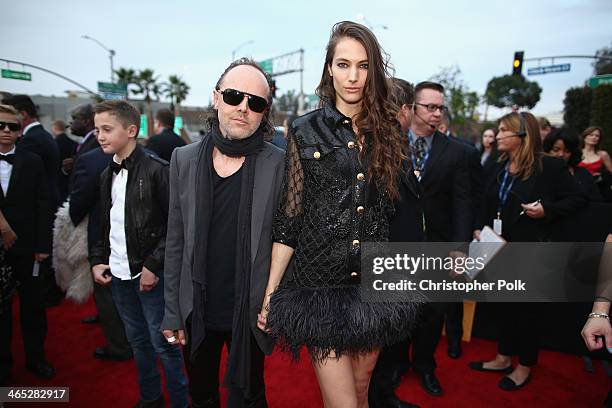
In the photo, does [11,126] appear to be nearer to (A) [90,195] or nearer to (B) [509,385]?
(A) [90,195]

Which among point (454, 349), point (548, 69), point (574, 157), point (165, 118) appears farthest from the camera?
point (548, 69)

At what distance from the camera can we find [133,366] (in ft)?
11.8

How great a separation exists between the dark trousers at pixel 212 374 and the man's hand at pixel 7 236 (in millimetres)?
1933

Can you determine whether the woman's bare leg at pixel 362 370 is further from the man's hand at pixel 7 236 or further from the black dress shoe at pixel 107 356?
the man's hand at pixel 7 236

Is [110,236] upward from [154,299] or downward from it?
upward

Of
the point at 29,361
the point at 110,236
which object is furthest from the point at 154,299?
the point at 29,361

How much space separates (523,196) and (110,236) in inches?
133

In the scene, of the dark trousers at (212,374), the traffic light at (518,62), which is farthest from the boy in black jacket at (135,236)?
the traffic light at (518,62)

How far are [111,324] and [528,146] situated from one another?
4169mm

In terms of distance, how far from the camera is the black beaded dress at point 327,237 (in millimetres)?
1811

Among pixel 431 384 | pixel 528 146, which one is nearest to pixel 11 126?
pixel 431 384

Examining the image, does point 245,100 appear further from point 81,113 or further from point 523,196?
point 81,113

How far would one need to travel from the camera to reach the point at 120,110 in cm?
268

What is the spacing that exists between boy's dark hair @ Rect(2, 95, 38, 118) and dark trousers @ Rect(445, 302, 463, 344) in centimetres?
535
